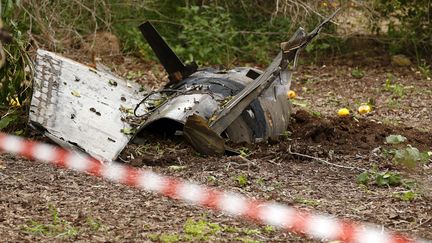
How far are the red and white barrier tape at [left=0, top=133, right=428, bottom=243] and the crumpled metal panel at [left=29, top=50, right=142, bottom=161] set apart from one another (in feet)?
0.49

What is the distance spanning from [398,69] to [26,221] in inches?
322

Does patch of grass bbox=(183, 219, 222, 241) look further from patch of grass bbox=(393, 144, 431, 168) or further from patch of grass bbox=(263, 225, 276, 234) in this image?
patch of grass bbox=(393, 144, 431, 168)

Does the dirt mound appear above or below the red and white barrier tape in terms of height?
above

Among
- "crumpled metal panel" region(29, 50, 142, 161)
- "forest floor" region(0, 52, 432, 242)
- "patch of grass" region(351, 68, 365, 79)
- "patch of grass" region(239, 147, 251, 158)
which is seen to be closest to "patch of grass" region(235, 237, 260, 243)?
"forest floor" region(0, 52, 432, 242)

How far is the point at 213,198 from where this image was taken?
620 cm

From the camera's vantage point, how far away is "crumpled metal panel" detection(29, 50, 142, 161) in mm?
7062

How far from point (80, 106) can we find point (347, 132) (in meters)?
2.35

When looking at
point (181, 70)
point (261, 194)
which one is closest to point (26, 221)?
point (261, 194)

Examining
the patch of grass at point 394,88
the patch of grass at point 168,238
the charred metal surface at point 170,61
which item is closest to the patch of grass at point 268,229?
the patch of grass at point 168,238

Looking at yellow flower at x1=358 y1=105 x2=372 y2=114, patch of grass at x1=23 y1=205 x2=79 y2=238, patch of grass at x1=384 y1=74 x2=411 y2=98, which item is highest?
patch of grass at x1=384 y1=74 x2=411 y2=98

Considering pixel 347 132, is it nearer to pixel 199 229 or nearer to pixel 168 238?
pixel 199 229

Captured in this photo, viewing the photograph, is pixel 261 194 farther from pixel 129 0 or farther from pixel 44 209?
pixel 129 0

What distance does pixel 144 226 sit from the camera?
5473 mm

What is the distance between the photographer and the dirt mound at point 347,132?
8.02m
